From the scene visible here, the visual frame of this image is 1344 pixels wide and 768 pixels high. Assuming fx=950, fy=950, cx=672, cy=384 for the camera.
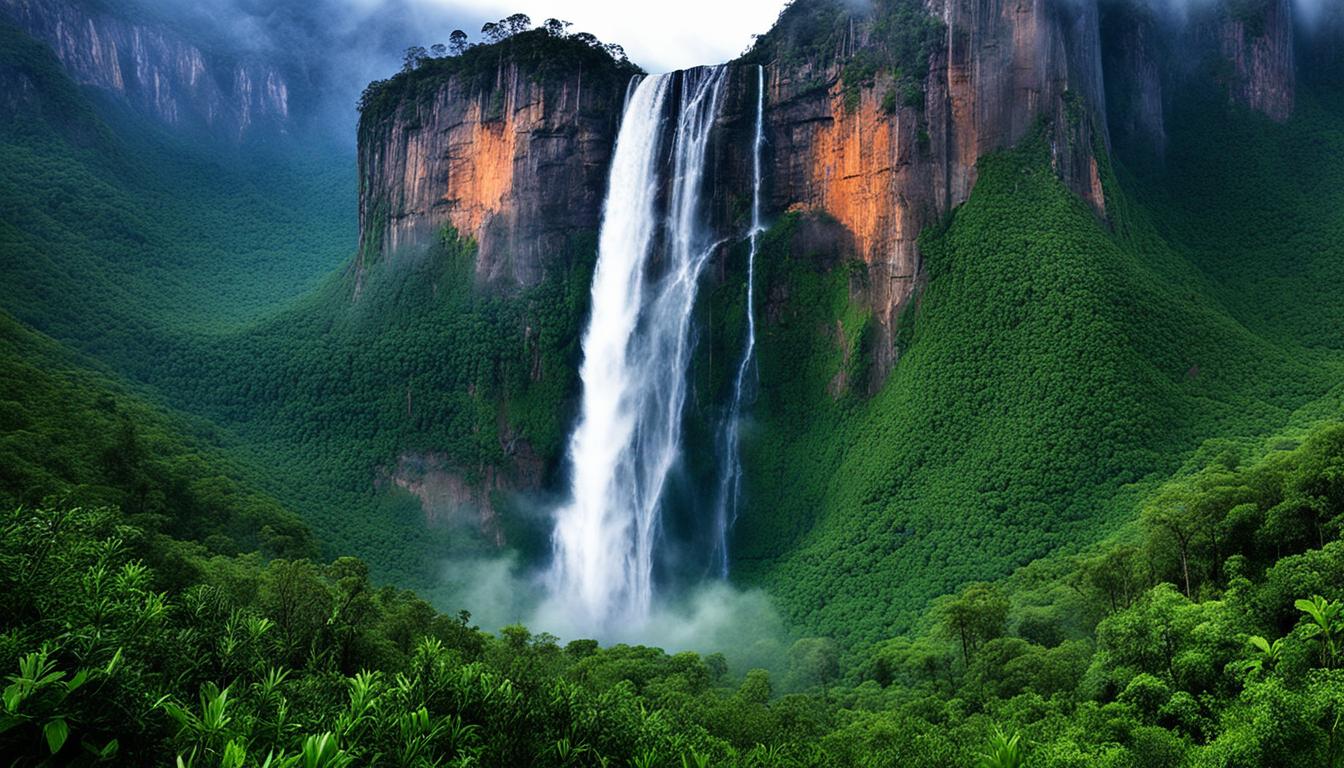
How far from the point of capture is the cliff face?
81312mm

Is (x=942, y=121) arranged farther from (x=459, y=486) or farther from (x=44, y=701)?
(x=44, y=701)

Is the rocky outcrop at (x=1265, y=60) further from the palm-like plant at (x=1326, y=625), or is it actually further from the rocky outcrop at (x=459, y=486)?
the palm-like plant at (x=1326, y=625)

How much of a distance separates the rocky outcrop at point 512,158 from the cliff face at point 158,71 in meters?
46.1

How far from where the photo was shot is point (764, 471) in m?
43.9

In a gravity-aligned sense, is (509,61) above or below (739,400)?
above

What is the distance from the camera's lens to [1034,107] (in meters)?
40.9

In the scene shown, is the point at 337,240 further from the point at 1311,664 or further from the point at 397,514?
the point at 1311,664

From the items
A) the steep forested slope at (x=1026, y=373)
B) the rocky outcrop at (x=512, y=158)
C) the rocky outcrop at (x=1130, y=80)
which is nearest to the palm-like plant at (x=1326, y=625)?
the steep forested slope at (x=1026, y=373)

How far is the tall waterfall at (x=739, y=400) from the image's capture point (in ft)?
141

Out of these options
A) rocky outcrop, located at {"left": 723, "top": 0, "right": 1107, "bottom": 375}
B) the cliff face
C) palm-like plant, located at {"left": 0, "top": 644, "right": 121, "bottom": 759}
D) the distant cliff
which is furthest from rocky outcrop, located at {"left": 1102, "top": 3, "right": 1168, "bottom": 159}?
the cliff face

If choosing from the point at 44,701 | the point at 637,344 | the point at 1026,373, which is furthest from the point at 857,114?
the point at 44,701

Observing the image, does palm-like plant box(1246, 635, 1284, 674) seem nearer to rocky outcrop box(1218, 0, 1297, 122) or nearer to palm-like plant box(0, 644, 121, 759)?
palm-like plant box(0, 644, 121, 759)

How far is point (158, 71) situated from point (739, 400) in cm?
7534

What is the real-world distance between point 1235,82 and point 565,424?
139 ft
